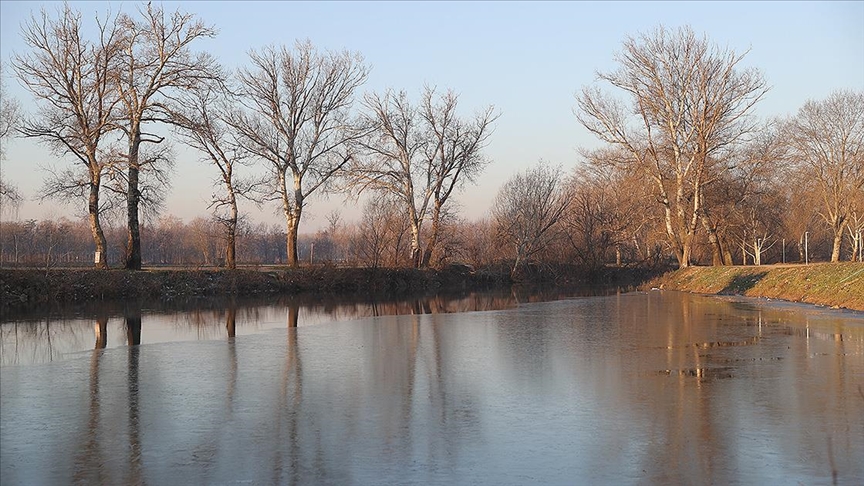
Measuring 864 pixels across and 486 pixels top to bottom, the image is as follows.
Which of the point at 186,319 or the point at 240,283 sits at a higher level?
the point at 240,283

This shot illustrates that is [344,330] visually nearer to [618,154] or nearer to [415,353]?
[415,353]

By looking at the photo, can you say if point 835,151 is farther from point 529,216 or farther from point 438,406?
point 438,406

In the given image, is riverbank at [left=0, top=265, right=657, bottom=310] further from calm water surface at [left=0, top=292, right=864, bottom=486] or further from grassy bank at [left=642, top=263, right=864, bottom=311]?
calm water surface at [left=0, top=292, right=864, bottom=486]

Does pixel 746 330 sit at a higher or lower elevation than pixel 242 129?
lower

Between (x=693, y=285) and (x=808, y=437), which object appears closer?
(x=808, y=437)

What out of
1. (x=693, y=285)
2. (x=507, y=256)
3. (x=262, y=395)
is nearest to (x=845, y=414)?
(x=262, y=395)

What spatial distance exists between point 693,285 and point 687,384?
2867 centimetres

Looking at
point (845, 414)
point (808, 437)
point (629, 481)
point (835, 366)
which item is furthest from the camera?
point (835, 366)

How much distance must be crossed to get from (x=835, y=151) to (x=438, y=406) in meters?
50.0

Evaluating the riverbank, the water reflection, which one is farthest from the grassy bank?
the riverbank

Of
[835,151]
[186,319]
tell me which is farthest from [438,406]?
[835,151]

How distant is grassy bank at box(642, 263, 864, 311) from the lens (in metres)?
23.5

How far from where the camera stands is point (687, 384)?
10953 mm

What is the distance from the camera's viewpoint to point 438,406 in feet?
31.8
